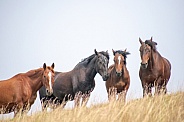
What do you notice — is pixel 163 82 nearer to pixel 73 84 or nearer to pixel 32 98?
pixel 73 84

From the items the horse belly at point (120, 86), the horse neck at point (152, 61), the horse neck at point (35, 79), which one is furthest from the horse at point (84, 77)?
the horse neck at point (152, 61)

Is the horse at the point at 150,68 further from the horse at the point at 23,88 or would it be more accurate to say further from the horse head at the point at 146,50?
the horse at the point at 23,88

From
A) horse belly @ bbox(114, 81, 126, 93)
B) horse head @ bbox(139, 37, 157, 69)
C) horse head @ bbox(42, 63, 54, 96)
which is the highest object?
horse head @ bbox(139, 37, 157, 69)

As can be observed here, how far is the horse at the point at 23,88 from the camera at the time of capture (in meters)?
10.2

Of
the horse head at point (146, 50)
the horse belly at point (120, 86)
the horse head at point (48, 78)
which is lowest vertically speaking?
the horse belly at point (120, 86)

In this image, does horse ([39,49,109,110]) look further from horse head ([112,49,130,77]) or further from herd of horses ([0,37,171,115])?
horse head ([112,49,130,77])

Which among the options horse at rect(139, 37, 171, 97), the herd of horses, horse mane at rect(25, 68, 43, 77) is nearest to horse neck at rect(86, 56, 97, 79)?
the herd of horses

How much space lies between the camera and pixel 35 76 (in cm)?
1105

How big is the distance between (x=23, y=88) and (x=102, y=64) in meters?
3.48

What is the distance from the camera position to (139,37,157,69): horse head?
12.0 meters

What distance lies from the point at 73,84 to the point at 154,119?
7219mm

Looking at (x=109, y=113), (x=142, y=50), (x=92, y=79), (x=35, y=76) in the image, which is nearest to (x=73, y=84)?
(x=92, y=79)

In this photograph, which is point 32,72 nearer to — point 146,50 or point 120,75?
point 120,75

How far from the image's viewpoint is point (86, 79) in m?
12.8
